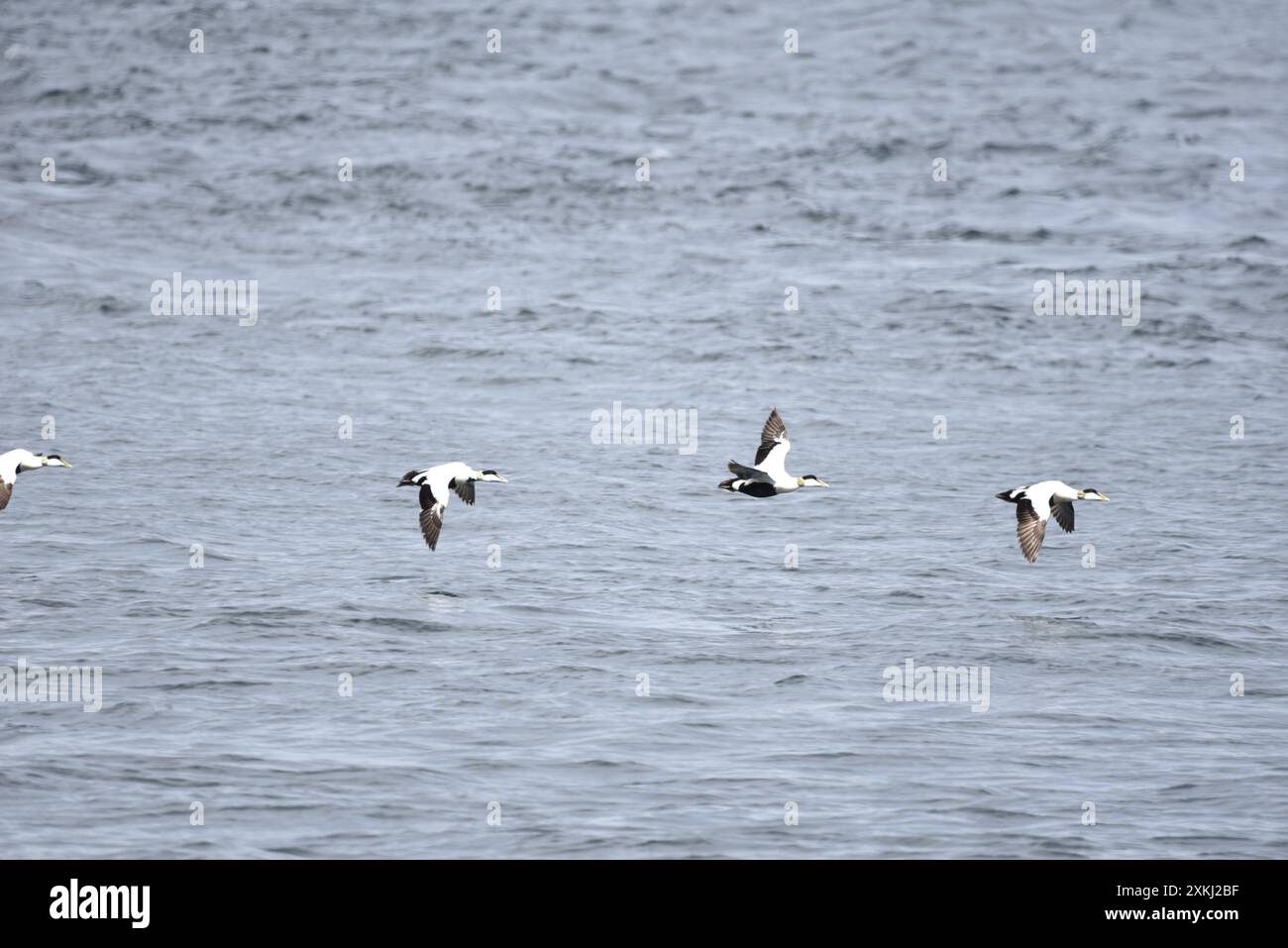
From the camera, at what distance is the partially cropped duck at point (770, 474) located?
75.6 feet

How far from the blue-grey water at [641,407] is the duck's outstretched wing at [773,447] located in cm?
181

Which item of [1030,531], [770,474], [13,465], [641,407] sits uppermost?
[641,407]

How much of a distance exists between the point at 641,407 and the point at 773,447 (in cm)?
980

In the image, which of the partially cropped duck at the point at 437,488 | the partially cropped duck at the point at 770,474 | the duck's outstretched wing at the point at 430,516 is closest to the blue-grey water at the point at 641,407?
the duck's outstretched wing at the point at 430,516

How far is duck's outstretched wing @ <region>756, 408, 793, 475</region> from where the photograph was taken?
2305cm

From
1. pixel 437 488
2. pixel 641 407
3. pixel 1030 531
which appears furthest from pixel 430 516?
pixel 641 407

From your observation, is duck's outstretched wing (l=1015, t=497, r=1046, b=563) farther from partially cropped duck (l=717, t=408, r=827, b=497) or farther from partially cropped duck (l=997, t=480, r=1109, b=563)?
partially cropped duck (l=717, t=408, r=827, b=497)

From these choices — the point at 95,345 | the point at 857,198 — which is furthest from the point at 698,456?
the point at 857,198

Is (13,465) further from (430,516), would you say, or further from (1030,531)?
(1030,531)

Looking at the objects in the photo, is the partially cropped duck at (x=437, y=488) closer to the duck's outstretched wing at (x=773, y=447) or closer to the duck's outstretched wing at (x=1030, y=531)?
the duck's outstretched wing at (x=773, y=447)

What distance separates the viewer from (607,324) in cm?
3669

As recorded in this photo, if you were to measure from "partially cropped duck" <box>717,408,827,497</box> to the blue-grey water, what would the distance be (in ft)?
4.98

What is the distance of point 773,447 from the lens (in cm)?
2317

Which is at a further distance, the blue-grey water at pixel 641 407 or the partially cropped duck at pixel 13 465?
the partially cropped duck at pixel 13 465
